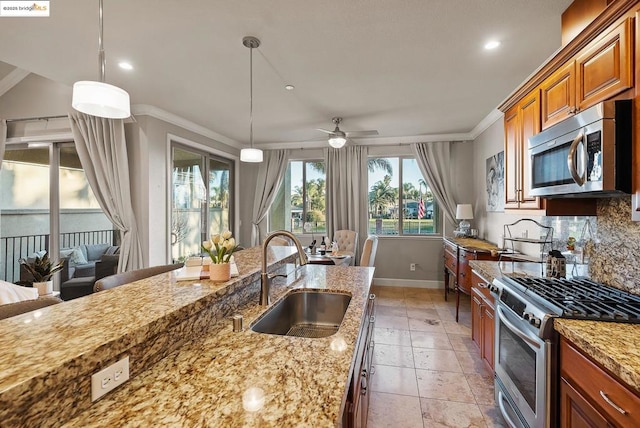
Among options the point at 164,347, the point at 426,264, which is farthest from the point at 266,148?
the point at 164,347

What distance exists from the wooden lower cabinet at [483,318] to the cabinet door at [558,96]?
126 cm

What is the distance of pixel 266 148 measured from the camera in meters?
5.99

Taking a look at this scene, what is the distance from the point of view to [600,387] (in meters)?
1.14

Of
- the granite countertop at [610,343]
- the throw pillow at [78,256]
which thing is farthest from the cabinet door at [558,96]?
the throw pillow at [78,256]

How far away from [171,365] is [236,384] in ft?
0.90

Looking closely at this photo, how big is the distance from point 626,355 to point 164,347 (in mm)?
1649

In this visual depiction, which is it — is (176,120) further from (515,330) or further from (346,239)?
(515,330)

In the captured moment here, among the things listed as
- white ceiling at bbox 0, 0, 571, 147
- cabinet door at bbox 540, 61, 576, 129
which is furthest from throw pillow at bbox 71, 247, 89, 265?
cabinet door at bbox 540, 61, 576, 129

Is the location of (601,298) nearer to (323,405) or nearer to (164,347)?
(323,405)

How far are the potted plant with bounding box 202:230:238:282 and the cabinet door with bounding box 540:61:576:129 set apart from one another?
2.15m

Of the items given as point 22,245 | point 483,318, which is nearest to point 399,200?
point 483,318

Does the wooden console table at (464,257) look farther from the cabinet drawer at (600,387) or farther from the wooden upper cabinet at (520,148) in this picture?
the cabinet drawer at (600,387)

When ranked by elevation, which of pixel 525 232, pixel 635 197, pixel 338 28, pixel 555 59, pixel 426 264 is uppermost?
pixel 338 28

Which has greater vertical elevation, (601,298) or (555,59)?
(555,59)
